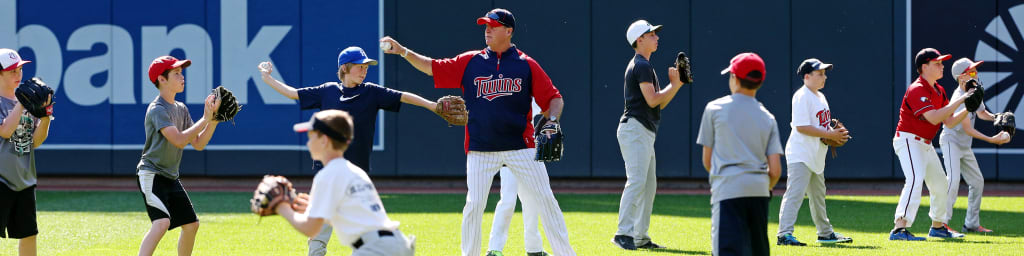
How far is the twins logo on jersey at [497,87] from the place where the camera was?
7.69m

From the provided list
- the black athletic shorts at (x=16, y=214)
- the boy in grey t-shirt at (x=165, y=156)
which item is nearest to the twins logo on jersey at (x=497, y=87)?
the boy in grey t-shirt at (x=165, y=156)

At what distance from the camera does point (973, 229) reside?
10.6 m

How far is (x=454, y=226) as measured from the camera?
37.4 feet

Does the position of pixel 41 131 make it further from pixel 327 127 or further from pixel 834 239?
pixel 834 239

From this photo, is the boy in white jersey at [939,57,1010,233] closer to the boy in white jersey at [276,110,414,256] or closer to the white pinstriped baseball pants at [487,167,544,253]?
the white pinstriped baseball pants at [487,167,544,253]

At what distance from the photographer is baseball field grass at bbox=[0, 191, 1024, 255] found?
9.29 meters

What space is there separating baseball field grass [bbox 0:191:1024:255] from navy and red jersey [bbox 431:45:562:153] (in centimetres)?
180

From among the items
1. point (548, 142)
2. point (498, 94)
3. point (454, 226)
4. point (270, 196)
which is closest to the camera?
point (270, 196)

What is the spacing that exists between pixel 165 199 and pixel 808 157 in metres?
5.49

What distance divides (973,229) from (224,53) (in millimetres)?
11540

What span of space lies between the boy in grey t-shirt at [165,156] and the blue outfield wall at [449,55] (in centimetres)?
960

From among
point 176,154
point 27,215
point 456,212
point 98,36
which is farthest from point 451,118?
point 98,36

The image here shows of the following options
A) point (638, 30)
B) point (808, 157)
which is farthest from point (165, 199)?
point (808, 157)

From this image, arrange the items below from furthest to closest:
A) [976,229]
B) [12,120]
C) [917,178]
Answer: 1. [976,229]
2. [917,178]
3. [12,120]
